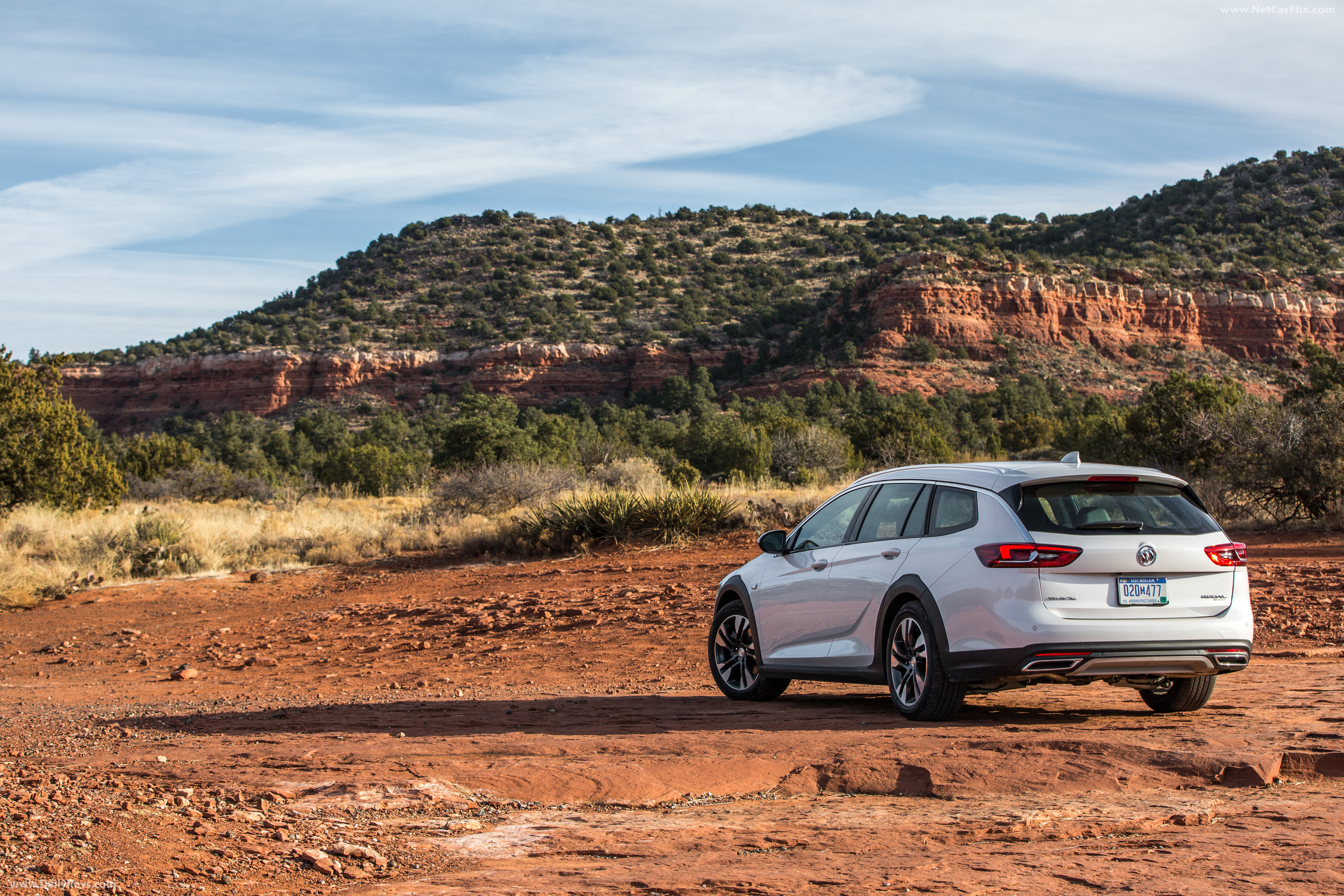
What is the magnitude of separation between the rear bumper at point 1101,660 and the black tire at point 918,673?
0.54 feet

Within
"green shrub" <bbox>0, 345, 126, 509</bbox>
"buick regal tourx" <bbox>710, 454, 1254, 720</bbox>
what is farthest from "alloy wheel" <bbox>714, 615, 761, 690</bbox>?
"green shrub" <bbox>0, 345, 126, 509</bbox>

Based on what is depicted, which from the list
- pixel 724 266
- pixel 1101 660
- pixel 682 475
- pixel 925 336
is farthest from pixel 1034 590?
pixel 724 266

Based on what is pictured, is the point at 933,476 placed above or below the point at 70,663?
above

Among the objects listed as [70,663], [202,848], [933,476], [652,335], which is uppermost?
[652,335]

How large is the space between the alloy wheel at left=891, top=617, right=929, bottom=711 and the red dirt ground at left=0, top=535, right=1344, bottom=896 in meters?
0.20

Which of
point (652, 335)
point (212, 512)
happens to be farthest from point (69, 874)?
point (652, 335)

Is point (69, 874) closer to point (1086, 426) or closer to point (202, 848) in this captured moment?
point (202, 848)

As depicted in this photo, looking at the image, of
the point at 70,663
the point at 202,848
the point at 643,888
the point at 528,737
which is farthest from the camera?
the point at 70,663

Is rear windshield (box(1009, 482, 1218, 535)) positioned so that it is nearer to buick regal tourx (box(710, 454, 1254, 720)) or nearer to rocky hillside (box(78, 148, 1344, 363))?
buick regal tourx (box(710, 454, 1254, 720))

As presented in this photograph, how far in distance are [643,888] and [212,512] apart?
27.8m

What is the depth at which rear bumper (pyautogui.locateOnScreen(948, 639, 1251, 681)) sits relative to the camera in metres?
6.63

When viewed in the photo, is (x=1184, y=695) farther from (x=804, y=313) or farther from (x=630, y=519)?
(x=804, y=313)

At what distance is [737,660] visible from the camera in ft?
30.1

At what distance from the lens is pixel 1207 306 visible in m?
76.1
